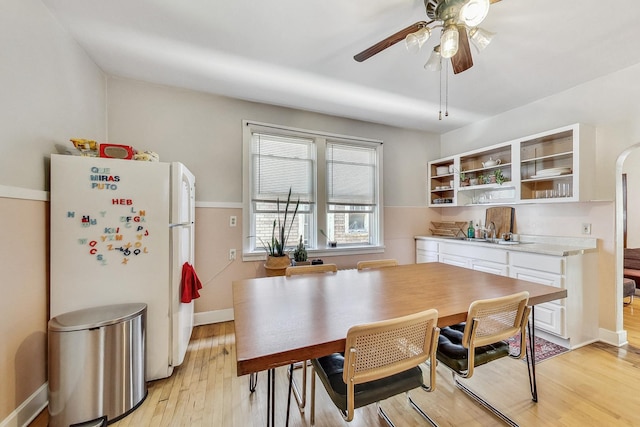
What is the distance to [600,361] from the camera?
7.13 feet

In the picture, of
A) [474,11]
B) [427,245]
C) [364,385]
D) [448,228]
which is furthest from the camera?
[448,228]

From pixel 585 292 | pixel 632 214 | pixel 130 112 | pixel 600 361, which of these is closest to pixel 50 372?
pixel 130 112

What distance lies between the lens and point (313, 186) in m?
3.47

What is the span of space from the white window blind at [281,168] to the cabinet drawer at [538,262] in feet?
7.90

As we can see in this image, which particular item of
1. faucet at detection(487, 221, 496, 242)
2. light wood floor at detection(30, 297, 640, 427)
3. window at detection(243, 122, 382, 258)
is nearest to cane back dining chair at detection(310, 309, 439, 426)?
light wood floor at detection(30, 297, 640, 427)

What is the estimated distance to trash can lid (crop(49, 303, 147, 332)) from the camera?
147cm

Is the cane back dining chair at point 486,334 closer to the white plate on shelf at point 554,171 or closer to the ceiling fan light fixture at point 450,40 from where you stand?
the ceiling fan light fixture at point 450,40

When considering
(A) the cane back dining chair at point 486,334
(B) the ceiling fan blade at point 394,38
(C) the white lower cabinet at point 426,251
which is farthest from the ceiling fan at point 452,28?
(C) the white lower cabinet at point 426,251

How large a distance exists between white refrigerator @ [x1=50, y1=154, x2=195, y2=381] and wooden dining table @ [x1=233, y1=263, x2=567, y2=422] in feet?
2.36

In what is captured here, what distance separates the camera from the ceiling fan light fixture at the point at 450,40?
1445mm

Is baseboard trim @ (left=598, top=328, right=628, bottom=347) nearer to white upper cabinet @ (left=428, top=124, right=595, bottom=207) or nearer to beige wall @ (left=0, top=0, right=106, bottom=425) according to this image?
white upper cabinet @ (left=428, top=124, right=595, bottom=207)

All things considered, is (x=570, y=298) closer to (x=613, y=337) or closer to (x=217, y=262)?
(x=613, y=337)

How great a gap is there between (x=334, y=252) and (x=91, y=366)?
8.41 ft

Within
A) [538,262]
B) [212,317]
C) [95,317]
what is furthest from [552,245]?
[95,317]
